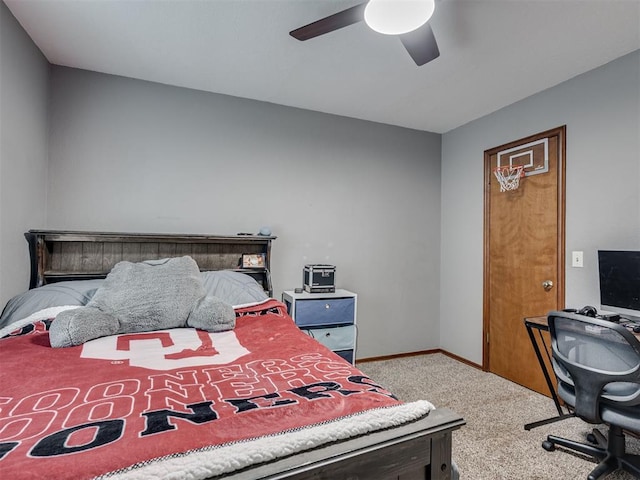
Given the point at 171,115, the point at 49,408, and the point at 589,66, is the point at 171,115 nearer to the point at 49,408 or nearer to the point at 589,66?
the point at 49,408

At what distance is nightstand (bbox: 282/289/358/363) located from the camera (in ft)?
9.34

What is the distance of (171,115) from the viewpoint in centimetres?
284

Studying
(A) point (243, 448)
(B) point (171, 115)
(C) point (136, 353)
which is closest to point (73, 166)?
(B) point (171, 115)

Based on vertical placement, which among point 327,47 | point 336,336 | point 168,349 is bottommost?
point 336,336

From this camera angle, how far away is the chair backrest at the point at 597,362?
1.56m

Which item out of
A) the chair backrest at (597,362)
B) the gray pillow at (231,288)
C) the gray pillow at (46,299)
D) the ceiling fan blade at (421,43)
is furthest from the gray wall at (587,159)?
the gray pillow at (46,299)

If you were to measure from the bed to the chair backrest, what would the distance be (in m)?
1.09

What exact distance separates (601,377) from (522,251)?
60.0 inches

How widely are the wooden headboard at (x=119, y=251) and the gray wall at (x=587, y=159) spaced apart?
216cm

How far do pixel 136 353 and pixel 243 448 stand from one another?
38.4 inches

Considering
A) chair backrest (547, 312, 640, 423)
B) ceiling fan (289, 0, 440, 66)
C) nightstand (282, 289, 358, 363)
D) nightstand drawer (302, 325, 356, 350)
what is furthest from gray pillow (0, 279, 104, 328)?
chair backrest (547, 312, 640, 423)

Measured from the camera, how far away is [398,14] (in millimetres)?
1524

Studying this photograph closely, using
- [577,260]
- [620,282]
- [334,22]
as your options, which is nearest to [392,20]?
[334,22]

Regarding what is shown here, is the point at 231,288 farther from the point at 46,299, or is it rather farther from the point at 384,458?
the point at 384,458
